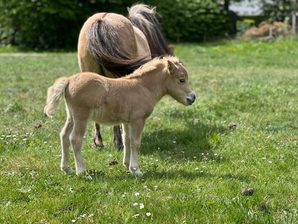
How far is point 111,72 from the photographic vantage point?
14.3 ft

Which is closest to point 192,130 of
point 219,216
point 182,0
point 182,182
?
point 182,182

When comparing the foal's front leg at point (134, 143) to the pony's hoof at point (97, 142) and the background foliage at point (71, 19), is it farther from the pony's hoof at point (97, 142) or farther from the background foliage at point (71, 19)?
the background foliage at point (71, 19)

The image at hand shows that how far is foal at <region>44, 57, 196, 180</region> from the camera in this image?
3410mm

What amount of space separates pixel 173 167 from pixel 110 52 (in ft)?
5.44

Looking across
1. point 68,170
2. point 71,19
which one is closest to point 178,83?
point 68,170

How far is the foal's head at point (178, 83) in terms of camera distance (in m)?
3.88

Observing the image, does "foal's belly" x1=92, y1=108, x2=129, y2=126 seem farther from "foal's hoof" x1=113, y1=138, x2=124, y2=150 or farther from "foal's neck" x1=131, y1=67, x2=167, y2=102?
"foal's hoof" x1=113, y1=138, x2=124, y2=150

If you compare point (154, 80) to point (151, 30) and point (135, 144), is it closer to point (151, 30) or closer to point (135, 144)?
point (135, 144)

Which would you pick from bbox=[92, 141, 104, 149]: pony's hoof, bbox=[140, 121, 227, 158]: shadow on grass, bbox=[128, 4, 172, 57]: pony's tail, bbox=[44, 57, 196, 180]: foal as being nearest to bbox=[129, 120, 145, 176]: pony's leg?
bbox=[44, 57, 196, 180]: foal

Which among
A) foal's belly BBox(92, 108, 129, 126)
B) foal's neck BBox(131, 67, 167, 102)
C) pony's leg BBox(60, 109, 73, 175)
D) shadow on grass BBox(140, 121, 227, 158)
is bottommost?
shadow on grass BBox(140, 121, 227, 158)

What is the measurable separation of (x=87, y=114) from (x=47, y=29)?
72.8ft

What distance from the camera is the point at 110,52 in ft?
14.1

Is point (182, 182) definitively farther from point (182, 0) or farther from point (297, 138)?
point (182, 0)

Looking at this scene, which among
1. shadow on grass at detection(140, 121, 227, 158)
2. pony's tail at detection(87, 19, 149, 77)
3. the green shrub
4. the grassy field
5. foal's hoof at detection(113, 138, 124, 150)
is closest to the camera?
the grassy field
